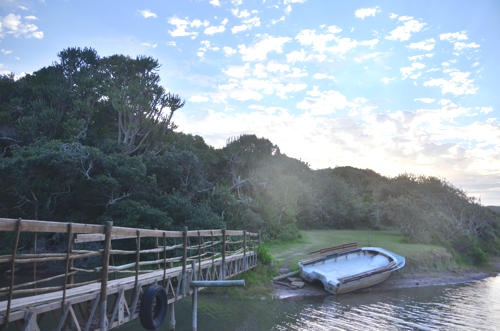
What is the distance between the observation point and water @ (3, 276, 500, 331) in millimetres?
13281

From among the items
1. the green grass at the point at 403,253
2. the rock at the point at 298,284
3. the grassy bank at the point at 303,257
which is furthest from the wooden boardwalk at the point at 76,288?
the green grass at the point at 403,253

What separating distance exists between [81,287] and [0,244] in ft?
59.3

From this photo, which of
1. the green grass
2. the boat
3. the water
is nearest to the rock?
the boat

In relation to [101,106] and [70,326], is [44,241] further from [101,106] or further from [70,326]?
[70,326]

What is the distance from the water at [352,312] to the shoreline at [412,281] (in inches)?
25.6

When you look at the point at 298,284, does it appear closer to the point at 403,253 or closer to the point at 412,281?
the point at 412,281

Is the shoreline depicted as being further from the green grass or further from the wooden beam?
the wooden beam

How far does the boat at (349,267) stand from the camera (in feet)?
61.4

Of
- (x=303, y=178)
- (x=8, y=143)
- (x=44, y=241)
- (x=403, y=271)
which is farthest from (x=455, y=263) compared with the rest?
(x=8, y=143)

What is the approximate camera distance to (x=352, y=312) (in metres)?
15.3

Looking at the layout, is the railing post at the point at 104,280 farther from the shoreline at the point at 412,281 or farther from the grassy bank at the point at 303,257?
the shoreline at the point at 412,281

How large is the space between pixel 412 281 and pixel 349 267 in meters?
4.12

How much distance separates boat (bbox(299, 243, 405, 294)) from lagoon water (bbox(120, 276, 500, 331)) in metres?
0.64

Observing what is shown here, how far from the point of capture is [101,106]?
34.4 m
